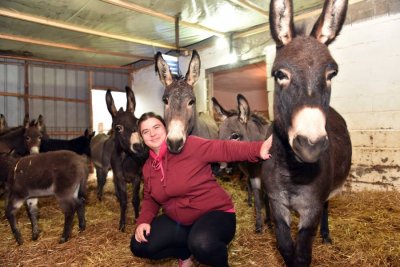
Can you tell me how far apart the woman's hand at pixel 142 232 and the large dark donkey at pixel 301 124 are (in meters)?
1.19

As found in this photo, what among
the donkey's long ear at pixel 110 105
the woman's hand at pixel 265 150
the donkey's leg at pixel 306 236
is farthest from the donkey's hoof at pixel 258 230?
the donkey's long ear at pixel 110 105

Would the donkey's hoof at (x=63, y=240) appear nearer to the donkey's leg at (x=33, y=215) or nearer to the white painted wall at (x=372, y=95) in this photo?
the donkey's leg at (x=33, y=215)

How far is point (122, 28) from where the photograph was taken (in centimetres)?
834

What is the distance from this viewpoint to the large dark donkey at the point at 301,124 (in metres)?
1.65

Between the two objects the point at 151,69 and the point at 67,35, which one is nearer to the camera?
the point at 67,35

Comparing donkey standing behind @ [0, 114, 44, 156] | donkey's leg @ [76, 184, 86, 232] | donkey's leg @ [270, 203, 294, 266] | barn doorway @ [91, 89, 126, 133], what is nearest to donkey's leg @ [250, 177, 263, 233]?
donkey's leg @ [270, 203, 294, 266]

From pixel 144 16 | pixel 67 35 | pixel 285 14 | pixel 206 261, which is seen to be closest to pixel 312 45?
pixel 285 14

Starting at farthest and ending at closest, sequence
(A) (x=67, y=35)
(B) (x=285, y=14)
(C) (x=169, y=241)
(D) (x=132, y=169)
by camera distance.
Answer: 1. (A) (x=67, y=35)
2. (D) (x=132, y=169)
3. (C) (x=169, y=241)
4. (B) (x=285, y=14)

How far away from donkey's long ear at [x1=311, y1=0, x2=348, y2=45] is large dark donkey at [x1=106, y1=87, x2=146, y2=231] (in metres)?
3.30

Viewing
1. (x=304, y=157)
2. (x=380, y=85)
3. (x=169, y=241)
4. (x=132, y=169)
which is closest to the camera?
(x=304, y=157)

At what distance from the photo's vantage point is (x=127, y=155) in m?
5.26

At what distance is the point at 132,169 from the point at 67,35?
6.02 m

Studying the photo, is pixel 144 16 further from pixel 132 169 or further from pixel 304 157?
pixel 304 157

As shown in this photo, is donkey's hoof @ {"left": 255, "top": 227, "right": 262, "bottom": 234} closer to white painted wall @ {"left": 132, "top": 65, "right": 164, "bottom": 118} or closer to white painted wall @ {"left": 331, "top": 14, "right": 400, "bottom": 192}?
white painted wall @ {"left": 331, "top": 14, "right": 400, "bottom": 192}
